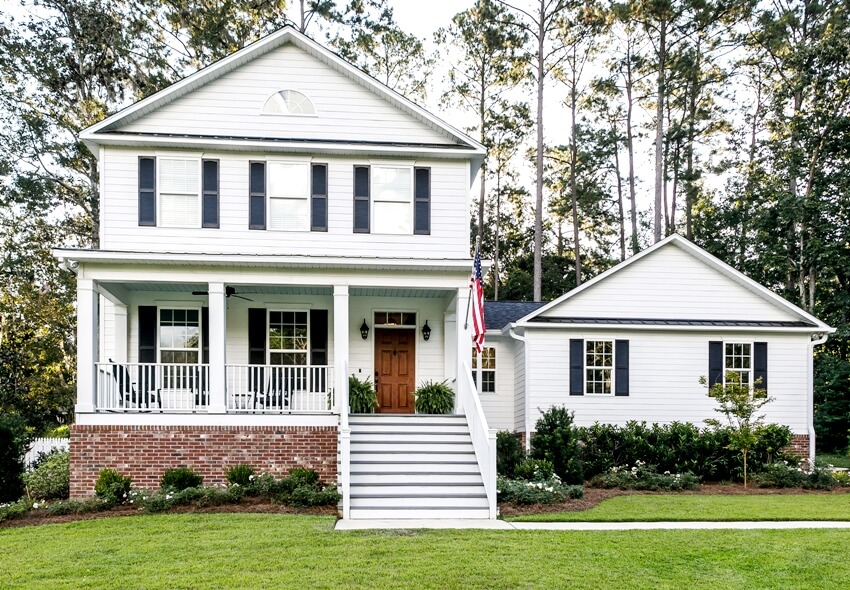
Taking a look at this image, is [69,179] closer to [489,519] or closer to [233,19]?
[233,19]

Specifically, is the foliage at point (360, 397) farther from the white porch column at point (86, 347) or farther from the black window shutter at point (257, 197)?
the white porch column at point (86, 347)

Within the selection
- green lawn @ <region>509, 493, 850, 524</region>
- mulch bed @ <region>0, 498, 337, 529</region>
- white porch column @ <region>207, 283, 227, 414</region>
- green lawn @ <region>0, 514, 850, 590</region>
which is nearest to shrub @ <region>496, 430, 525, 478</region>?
green lawn @ <region>509, 493, 850, 524</region>

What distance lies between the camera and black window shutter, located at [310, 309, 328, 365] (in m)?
16.8

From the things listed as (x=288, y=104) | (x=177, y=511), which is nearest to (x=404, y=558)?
(x=177, y=511)

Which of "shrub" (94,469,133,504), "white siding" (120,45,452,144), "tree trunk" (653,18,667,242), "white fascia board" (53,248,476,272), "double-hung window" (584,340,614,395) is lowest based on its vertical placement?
"shrub" (94,469,133,504)

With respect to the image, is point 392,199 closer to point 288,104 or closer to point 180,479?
point 288,104

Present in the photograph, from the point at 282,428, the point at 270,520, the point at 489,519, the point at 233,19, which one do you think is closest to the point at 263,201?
the point at 282,428

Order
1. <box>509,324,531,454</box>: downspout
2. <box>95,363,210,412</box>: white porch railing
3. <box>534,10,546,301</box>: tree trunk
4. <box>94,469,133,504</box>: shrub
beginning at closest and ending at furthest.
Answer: <box>94,469,133,504</box>: shrub, <box>95,363,210,412</box>: white porch railing, <box>509,324,531,454</box>: downspout, <box>534,10,546,301</box>: tree trunk

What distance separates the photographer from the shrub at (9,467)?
13.5 metres

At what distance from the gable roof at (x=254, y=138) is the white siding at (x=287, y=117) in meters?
0.11

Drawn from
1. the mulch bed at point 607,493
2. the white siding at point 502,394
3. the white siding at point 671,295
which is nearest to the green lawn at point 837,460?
the white siding at point 671,295

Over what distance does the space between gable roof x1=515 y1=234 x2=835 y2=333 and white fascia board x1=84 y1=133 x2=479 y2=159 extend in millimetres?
4405

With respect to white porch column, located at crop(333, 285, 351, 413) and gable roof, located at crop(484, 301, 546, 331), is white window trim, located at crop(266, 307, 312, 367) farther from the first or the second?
gable roof, located at crop(484, 301, 546, 331)

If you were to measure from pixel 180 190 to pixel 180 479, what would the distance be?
18.4ft
